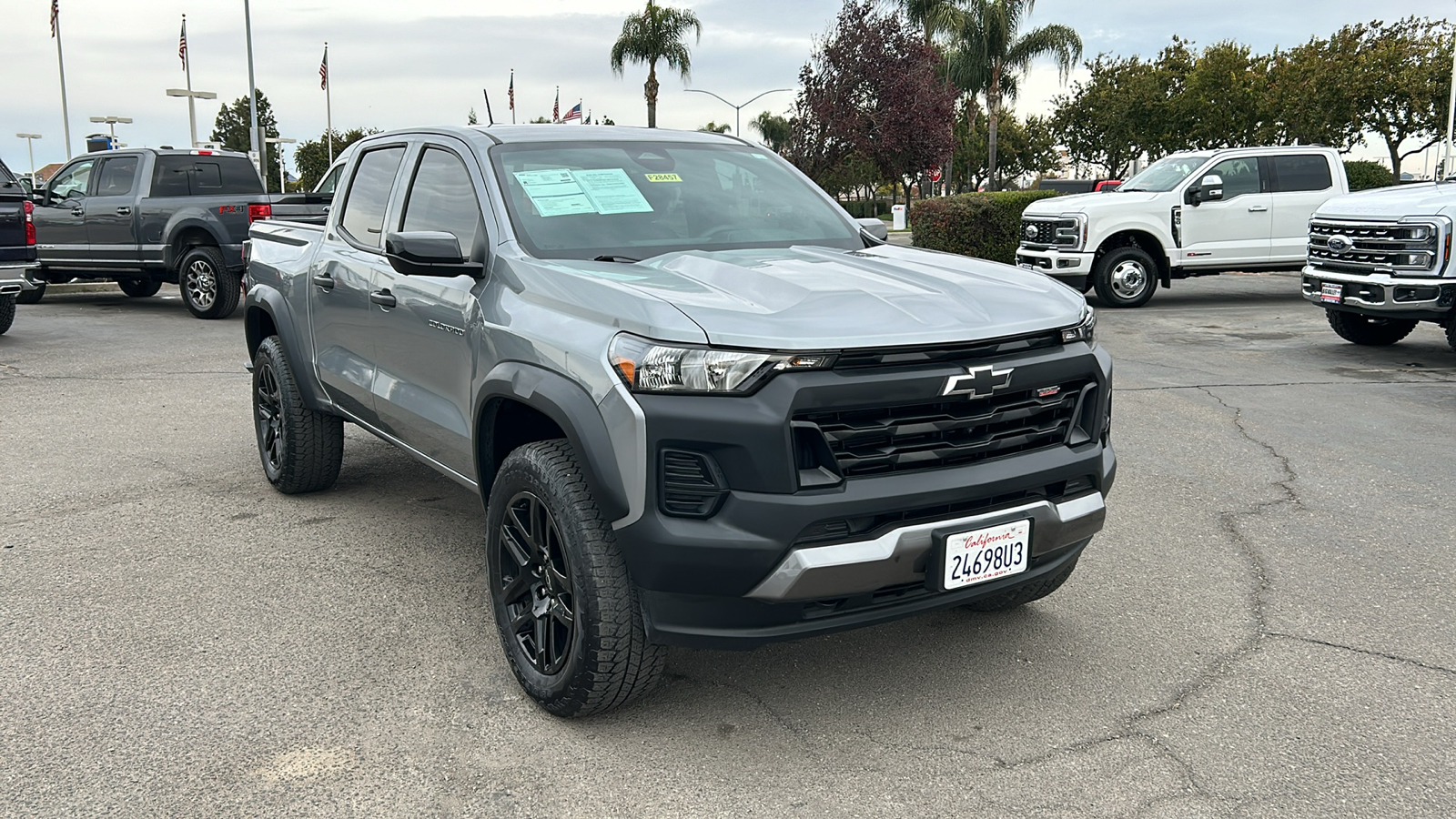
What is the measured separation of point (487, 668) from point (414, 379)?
3.93 ft

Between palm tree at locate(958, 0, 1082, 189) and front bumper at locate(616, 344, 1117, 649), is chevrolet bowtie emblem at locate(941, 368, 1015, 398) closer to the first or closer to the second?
front bumper at locate(616, 344, 1117, 649)

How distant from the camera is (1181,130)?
1854 inches

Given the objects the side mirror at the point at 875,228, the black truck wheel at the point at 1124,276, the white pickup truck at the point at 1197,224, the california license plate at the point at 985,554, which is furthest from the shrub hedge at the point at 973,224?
the california license plate at the point at 985,554

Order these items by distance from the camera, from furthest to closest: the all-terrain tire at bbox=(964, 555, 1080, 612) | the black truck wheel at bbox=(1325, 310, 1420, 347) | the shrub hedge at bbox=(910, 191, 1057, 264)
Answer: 1. the shrub hedge at bbox=(910, 191, 1057, 264)
2. the black truck wheel at bbox=(1325, 310, 1420, 347)
3. the all-terrain tire at bbox=(964, 555, 1080, 612)

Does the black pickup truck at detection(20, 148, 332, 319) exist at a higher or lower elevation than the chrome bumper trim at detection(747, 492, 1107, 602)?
higher

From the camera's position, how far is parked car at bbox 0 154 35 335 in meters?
11.4

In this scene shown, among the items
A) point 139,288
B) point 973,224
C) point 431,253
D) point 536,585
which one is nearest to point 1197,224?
point 973,224

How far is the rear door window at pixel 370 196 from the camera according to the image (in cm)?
495

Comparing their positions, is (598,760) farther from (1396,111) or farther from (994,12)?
(1396,111)

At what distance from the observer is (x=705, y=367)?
3002 mm

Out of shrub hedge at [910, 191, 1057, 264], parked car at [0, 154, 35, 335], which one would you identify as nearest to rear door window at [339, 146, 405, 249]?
parked car at [0, 154, 35, 335]

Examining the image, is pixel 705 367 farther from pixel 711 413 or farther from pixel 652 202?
pixel 652 202

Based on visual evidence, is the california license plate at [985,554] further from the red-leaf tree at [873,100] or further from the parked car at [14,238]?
the red-leaf tree at [873,100]

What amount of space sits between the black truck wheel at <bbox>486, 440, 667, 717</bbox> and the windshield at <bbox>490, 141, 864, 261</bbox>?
848 mm
